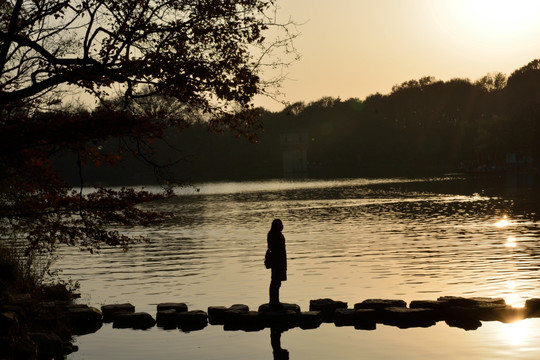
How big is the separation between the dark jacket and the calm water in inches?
65.6

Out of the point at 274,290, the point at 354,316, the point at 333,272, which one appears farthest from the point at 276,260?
the point at 333,272

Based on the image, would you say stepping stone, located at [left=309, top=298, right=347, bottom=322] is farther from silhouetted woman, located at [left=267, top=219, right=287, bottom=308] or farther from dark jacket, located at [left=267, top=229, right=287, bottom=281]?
dark jacket, located at [left=267, top=229, right=287, bottom=281]

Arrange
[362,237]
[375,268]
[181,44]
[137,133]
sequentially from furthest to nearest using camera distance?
[362,237] → [375,268] → [181,44] → [137,133]

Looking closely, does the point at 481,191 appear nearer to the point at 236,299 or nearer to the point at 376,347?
the point at 236,299

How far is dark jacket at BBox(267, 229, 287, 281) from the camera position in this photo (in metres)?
22.6

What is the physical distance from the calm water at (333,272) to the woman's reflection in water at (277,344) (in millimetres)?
189

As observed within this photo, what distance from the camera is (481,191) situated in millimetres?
105750

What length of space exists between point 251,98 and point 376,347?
6.79 meters

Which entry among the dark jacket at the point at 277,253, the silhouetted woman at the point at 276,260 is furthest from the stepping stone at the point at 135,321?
the dark jacket at the point at 277,253

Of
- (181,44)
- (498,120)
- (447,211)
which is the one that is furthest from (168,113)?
(498,120)

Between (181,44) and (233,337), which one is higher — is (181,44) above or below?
above

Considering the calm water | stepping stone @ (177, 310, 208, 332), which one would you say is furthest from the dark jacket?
stepping stone @ (177, 310, 208, 332)

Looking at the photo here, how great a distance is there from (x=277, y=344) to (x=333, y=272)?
1466 centimetres

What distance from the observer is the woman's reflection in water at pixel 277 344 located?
19.4 m
